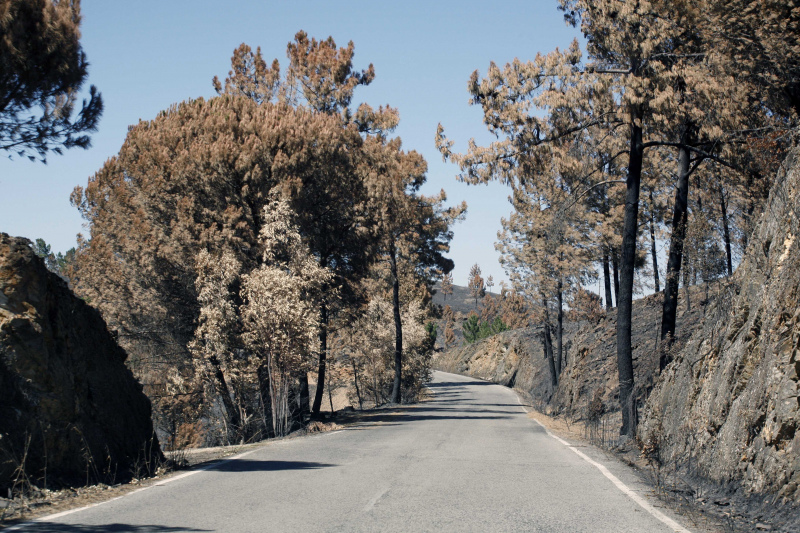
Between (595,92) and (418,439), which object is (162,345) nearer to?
(418,439)

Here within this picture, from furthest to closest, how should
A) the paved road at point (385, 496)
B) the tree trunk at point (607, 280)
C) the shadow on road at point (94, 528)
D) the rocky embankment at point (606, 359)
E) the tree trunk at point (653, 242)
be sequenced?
the tree trunk at point (607, 280) → the tree trunk at point (653, 242) → the rocky embankment at point (606, 359) → the paved road at point (385, 496) → the shadow on road at point (94, 528)

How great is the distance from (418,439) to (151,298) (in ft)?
37.2

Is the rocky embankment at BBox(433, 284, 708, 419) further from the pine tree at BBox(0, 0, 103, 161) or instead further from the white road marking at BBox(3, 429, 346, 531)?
the pine tree at BBox(0, 0, 103, 161)

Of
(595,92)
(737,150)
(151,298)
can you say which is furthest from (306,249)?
(737,150)

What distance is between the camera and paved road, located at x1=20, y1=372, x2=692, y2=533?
6797mm

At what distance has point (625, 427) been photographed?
1545cm

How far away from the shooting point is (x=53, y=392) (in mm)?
9016

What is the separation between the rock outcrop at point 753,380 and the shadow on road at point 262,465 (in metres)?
5.62

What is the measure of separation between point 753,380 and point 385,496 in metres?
4.70

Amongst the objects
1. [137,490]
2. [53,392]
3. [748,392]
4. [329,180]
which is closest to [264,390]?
[329,180]

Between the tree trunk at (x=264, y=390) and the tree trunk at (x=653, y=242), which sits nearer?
the tree trunk at (x=264, y=390)

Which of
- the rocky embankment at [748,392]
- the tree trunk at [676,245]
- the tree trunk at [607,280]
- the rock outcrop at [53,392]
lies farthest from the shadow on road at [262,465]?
Result: the tree trunk at [607,280]

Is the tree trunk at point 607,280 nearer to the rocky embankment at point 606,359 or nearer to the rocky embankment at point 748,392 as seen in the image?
the rocky embankment at point 606,359

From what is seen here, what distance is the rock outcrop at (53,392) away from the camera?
841 centimetres
